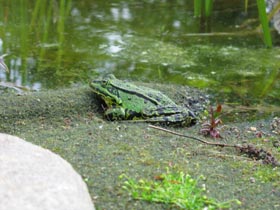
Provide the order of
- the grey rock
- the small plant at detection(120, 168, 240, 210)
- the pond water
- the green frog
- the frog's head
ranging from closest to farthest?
1. the grey rock
2. the small plant at detection(120, 168, 240, 210)
3. the green frog
4. the frog's head
5. the pond water

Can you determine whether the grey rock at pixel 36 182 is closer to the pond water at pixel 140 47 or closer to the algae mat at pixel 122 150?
the algae mat at pixel 122 150

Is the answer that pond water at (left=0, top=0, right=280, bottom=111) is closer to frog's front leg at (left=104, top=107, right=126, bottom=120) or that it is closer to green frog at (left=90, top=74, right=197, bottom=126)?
green frog at (left=90, top=74, right=197, bottom=126)

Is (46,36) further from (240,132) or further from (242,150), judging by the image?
(242,150)

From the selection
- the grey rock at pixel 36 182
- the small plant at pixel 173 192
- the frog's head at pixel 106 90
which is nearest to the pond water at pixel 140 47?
the frog's head at pixel 106 90

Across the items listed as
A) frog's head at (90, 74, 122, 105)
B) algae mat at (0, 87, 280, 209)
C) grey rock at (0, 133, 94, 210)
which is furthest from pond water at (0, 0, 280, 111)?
grey rock at (0, 133, 94, 210)

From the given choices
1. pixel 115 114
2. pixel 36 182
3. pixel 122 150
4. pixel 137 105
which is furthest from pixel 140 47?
pixel 36 182

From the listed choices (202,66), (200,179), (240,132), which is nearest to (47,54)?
(202,66)
